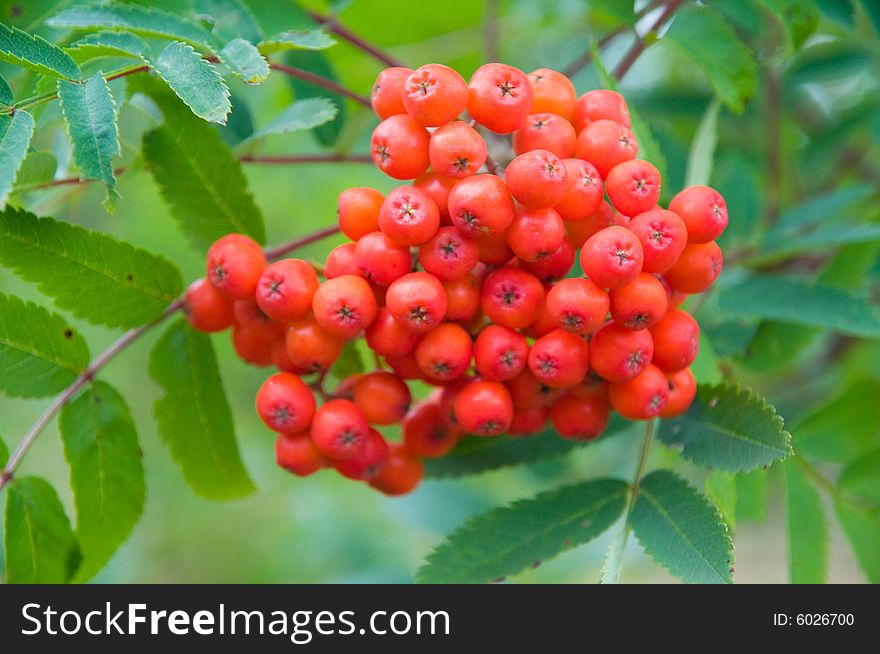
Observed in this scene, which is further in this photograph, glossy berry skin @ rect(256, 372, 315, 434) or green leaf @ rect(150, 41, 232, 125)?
glossy berry skin @ rect(256, 372, 315, 434)

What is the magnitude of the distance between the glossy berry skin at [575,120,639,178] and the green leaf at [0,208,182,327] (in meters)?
0.73

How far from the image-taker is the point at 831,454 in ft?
6.16

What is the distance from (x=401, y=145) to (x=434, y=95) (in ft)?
0.27

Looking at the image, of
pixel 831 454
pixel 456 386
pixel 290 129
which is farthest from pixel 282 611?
pixel 831 454

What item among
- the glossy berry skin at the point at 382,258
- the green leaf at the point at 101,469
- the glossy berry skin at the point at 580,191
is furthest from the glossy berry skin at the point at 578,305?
the green leaf at the point at 101,469

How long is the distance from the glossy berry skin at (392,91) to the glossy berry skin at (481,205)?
18 cm

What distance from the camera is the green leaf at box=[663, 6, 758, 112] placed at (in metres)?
1.52

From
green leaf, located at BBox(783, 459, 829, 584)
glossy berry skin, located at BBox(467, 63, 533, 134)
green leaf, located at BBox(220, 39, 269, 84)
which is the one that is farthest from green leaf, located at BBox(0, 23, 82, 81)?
green leaf, located at BBox(783, 459, 829, 584)

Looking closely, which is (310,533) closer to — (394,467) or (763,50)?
(394,467)

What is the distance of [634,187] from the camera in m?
1.19

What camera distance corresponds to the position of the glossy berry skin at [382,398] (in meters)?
1.34

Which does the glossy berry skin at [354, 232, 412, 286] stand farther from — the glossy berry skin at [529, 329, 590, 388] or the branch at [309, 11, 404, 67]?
the branch at [309, 11, 404, 67]

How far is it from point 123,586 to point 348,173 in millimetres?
1605

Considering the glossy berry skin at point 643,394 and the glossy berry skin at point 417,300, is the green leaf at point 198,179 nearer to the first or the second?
the glossy berry skin at point 417,300
